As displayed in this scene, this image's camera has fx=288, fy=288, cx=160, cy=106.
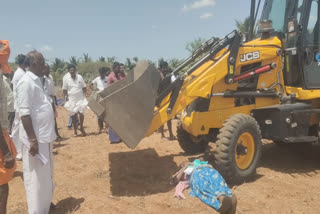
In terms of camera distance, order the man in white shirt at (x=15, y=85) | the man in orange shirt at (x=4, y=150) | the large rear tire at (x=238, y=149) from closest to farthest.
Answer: the man in orange shirt at (x=4, y=150) < the large rear tire at (x=238, y=149) < the man in white shirt at (x=15, y=85)

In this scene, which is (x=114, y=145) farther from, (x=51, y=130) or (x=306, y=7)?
(x=306, y=7)

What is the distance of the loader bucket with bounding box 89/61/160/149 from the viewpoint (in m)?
3.72

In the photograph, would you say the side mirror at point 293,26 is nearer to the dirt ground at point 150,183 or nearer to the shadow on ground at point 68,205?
the dirt ground at point 150,183

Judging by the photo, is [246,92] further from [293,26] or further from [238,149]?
[293,26]

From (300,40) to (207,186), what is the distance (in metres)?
2.87

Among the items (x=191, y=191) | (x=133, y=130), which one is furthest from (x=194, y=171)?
(x=133, y=130)

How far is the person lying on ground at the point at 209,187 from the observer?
3.32m

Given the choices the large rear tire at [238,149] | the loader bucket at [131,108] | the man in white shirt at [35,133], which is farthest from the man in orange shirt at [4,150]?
the large rear tire at [238,149]

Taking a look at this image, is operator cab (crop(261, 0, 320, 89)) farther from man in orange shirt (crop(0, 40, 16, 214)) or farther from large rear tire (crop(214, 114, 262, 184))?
man in orange shirt (crop(0, 40, 16, 214))

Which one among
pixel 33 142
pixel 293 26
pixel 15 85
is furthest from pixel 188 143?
pixel 15 85

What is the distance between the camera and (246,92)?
4.79 m

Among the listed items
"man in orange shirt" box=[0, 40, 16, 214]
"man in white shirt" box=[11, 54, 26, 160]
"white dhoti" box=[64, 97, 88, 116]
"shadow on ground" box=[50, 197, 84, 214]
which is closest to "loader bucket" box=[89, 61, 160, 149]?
"shadow on ground" box=[50, 197, 84, 214]

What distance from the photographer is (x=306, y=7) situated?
460cm

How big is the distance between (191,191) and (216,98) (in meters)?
1.59
